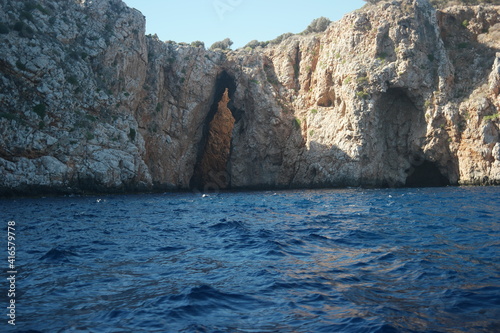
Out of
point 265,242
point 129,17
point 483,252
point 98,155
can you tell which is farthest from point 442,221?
point 129,17

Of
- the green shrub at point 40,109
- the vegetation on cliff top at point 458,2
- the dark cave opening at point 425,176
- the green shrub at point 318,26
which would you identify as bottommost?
the dark cave opening at point 425,176

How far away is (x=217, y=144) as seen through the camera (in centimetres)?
6438

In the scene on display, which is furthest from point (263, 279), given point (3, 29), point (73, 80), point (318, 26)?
point (318, 26)

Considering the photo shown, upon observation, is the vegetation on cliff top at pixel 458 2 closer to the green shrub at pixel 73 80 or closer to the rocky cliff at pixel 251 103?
the rocky cliff at pixel 251 103

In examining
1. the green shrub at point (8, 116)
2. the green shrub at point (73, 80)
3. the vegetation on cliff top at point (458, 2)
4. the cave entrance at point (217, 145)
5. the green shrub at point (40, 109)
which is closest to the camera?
the green shrub at point (8, 116)

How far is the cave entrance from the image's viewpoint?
59281mm

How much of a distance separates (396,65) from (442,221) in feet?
118

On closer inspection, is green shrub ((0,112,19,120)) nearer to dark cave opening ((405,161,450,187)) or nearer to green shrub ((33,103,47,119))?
green shrub ((33,103,47,119))

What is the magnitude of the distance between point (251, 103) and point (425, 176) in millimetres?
24231

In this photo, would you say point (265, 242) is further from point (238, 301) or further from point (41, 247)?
point (41, 247)

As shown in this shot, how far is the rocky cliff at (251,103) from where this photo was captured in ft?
126

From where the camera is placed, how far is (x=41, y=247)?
12398 mm

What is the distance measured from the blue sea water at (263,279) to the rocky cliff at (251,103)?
26006mm

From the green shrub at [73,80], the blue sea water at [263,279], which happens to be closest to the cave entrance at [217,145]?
the green shrub at [73,80]
